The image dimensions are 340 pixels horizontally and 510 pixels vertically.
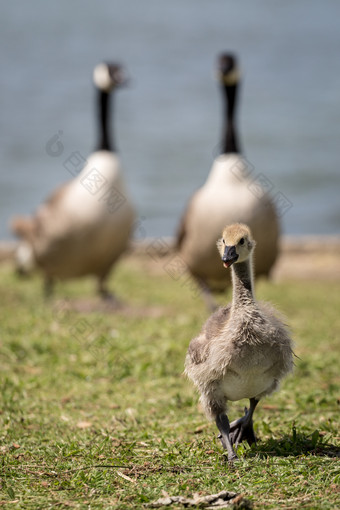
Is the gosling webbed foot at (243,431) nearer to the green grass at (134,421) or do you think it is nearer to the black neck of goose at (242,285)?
the green grass at (134,421)

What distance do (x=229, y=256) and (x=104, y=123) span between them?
8.44 meters

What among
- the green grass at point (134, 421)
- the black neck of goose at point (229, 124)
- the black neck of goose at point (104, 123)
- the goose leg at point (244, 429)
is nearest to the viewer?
the green grass at point (134, 421)

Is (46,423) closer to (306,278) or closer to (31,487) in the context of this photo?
(31,487)

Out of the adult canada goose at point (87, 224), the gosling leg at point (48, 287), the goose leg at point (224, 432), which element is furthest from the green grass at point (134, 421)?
the gosling leg at point (48, 287)

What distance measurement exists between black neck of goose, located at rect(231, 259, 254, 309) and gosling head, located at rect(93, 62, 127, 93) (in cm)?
835

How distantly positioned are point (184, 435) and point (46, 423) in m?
1.01

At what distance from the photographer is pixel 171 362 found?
6.40 metres

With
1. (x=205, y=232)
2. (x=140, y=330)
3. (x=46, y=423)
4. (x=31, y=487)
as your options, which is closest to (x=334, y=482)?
(x=31, y=487)

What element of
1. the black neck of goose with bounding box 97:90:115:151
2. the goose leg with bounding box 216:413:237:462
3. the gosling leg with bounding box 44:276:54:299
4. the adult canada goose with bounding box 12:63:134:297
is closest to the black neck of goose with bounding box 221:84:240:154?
the adult canada goose with bounding box 12:63:134:297

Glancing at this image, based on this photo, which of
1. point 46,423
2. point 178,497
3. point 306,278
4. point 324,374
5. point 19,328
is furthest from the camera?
point 306,278

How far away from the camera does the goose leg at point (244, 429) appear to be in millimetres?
4098

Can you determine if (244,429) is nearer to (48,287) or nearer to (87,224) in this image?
(87,224)

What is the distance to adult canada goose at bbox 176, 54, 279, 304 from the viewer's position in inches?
355

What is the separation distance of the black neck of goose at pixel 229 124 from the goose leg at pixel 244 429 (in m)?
6.22
